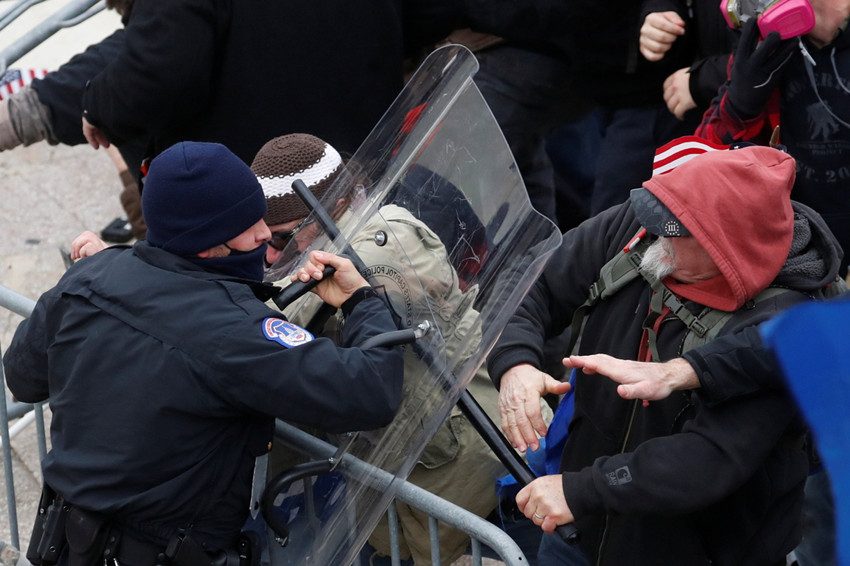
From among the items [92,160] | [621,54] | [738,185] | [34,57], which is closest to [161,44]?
[621,54]

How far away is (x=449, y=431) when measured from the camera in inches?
111

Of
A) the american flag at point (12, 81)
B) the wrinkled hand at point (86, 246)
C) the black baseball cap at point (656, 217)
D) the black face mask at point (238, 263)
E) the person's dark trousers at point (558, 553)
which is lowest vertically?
the person's dark trousers at point (558, 553)

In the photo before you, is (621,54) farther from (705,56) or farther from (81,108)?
(81,108)

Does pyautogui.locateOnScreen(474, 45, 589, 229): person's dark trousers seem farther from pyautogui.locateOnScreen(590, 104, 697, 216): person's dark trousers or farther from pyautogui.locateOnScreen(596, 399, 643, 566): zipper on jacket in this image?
pyautogui.locateOnScreen(596, 399, 643, 566): zipper on jacket

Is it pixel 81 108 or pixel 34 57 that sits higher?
pixel 81 108

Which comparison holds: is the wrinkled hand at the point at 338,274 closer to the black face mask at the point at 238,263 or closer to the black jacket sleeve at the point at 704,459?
the black face mask at the point at 238,263

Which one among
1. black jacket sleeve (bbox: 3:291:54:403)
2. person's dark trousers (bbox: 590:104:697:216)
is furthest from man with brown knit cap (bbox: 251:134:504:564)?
person's dark trousers (bbox: 590:104:697:216)

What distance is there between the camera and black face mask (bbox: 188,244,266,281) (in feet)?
8.05

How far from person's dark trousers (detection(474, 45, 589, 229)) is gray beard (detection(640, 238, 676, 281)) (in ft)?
5.84

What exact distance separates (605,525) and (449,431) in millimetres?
460

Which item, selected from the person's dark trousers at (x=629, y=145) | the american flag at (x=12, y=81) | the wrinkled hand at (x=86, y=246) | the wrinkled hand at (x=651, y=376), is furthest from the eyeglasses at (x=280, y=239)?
the american flag at (x=12, y=81)

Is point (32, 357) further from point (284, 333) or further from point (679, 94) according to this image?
point (679, 94)

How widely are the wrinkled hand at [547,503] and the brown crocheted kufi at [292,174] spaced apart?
1.10 m

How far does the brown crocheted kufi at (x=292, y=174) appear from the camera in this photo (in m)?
3.11
